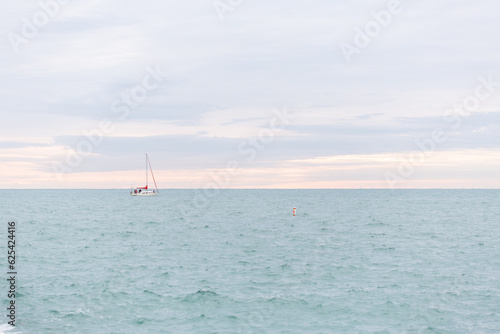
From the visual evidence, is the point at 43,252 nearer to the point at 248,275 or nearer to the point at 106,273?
the point at 106,273

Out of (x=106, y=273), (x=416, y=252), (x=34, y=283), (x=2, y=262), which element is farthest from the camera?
(x=416, y=252)

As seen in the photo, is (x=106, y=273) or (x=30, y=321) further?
(x=106, y=273)

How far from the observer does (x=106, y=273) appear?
138 ft

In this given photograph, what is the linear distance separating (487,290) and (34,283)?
36.1 meters

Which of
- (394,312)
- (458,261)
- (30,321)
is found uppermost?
(458,261)

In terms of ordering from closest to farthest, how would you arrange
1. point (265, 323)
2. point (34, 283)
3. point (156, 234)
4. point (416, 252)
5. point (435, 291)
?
point (265, 323) < point (435, 291) < point (34, 283) < point (416, 252) < point (156, 234)

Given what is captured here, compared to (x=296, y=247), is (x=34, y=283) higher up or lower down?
lower down

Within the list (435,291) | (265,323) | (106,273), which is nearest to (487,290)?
(435,291)

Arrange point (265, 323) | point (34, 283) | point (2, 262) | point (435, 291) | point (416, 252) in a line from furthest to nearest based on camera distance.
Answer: point (416, 252) < point (2, 262) < point (34, 283) < point (435, 291) < point (265, 323)

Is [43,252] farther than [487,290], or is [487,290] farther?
[43,252]

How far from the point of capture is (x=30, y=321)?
94.3 feet

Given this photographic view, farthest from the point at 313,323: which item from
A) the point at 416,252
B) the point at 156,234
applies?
the point at 156,234

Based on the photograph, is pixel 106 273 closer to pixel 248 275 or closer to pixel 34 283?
pixel 34 283

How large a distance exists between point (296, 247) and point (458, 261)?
716 inches
